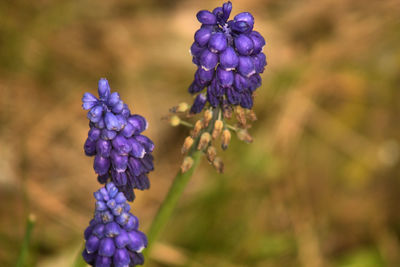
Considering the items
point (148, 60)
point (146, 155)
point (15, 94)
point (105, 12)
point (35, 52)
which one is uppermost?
point (105, 12)

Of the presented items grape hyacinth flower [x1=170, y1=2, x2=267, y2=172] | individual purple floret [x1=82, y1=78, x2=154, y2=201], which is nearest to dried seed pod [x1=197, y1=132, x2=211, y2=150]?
grape hyacinth flower [x1=170, y1=2, x2=267, y2=172]

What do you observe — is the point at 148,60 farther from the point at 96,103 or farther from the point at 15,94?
the point at 96,103

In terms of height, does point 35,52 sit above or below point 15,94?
above

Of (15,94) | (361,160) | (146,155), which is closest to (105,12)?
(15,94)

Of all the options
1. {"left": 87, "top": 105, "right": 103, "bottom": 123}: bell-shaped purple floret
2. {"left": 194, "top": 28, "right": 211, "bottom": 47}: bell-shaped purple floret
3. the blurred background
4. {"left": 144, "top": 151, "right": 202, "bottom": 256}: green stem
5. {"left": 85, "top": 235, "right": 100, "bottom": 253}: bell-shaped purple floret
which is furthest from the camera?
the blurred background

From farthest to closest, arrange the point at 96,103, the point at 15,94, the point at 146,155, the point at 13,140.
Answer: the point at 15,94
the point at 13,140
the point at 146,155
the point at 96,103

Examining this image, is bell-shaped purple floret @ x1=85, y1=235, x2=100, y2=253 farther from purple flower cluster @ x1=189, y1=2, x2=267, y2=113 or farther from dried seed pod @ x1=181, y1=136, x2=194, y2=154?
purple flower cluster @ x1=189, y1=2, x2=267, y2=113

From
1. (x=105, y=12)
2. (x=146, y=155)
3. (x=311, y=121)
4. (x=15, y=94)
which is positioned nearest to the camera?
(x=146, y=155)
